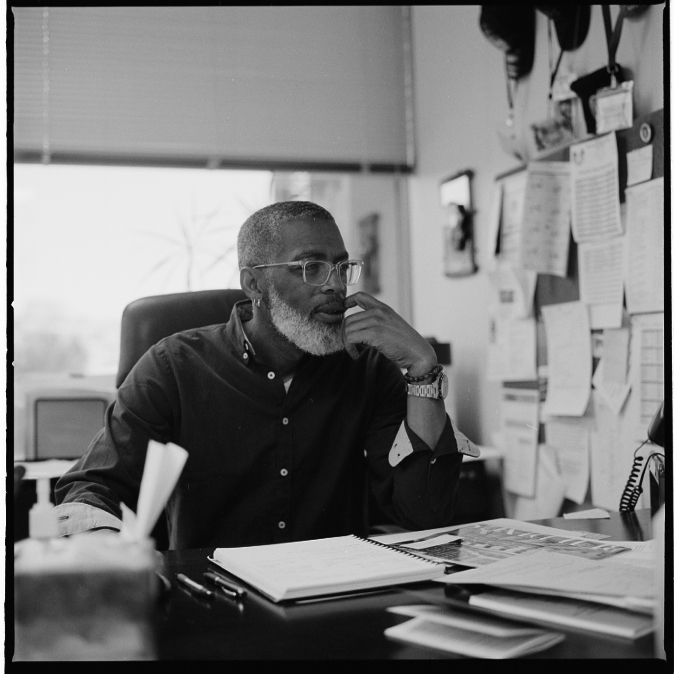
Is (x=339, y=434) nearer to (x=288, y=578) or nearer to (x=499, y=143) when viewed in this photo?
(x=288, y=578)

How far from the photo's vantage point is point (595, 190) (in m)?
1.46

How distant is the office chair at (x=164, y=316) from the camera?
121cm

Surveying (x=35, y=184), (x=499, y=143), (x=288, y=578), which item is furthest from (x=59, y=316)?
(x=499, y=143)

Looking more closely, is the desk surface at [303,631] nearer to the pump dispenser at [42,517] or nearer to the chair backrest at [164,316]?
the pump dispenser at [42,517]

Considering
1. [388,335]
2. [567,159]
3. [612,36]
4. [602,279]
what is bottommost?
[388,335]

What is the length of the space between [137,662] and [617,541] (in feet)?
1.77

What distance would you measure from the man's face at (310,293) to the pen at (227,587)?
48 cm

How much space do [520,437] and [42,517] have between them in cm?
112

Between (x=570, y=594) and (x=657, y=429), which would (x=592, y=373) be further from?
(x=570, y=594)

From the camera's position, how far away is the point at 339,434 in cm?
114

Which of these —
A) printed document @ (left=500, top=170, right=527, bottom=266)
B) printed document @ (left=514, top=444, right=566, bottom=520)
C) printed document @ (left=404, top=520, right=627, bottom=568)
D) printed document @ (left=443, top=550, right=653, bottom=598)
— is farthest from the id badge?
printed document @ (left=443, top=550, right=653, bottom=598)

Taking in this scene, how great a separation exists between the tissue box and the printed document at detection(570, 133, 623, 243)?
115 cm

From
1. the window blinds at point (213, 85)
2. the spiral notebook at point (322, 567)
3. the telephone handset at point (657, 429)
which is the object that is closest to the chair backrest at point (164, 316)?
the window blinds at point (213, 85)

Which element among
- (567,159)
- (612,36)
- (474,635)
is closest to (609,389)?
(567,159)
